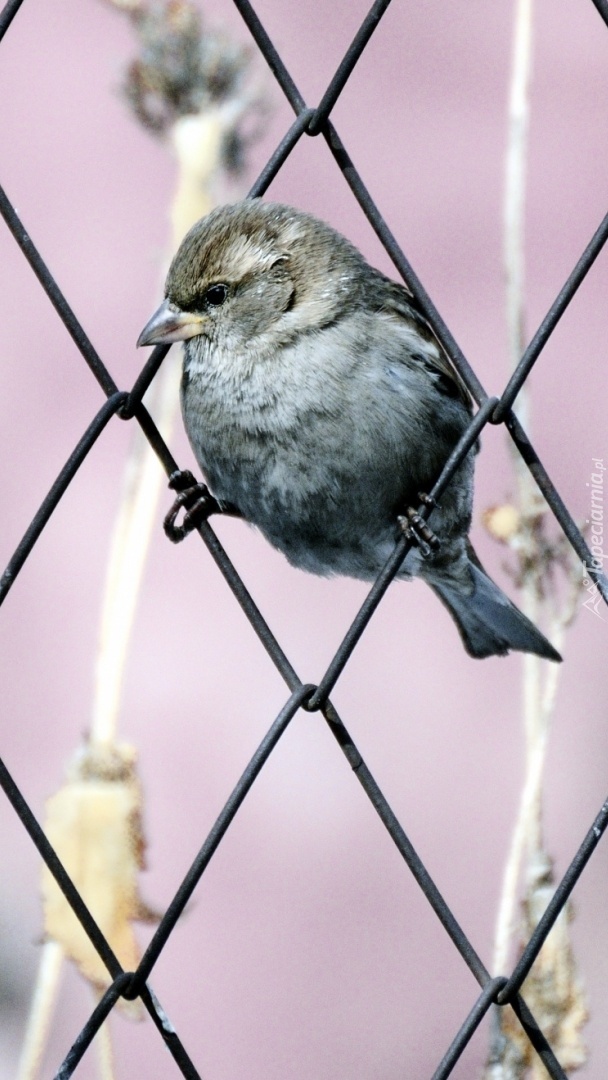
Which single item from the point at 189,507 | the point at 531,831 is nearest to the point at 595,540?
the point at 531,831

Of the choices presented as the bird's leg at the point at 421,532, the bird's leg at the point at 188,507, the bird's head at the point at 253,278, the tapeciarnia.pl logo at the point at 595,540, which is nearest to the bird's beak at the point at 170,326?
the bird's head at the point at 253,278

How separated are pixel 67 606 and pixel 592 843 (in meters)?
1.42

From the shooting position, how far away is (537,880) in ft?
6.08

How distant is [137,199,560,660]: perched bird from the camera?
6.24 feet

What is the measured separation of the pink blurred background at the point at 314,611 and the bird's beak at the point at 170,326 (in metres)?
0.73

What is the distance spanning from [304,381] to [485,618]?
63cm

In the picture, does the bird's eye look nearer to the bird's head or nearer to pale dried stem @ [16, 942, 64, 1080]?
the bird's head

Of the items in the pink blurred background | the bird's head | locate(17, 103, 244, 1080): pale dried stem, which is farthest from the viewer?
the pink blurred background

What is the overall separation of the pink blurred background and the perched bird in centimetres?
58

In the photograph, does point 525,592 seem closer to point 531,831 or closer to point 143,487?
point 531,831

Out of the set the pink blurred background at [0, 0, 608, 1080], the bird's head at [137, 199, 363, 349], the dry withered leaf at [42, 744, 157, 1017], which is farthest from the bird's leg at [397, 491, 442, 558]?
the pink blurred background at [0, 0, 608, 1080]

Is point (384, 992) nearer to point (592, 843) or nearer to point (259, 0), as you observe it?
point (592, 843)

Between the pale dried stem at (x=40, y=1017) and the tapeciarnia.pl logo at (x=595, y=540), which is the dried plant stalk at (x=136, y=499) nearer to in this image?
the pale dried stem at (x=40, y=1017)

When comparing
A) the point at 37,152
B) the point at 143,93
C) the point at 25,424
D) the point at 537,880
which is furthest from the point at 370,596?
the point at 37,152
